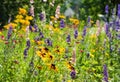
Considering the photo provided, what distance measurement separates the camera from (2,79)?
15.2ft

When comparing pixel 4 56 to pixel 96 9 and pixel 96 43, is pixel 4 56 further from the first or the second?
pixel 96 9

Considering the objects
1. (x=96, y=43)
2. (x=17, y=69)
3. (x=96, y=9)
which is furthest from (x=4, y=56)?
(x=96, y=9)

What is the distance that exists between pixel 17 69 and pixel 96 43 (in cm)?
306

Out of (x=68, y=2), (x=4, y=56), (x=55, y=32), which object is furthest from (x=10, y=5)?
(x=4, y=56)

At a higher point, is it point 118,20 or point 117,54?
point 118,20

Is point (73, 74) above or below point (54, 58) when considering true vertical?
below

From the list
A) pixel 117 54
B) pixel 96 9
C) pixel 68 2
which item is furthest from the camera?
pixel 96 9

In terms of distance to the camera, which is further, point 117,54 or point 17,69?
point 117,54

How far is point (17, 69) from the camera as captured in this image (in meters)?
4.85

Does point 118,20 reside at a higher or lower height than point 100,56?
higher

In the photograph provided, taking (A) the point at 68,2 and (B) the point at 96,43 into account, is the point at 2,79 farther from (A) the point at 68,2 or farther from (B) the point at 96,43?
(A) the point at 68,2

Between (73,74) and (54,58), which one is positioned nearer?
(73,74)

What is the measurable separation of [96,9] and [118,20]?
14.7 metres

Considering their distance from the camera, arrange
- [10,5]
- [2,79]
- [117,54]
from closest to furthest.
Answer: [2,79] → [117,54] → [10,5]
